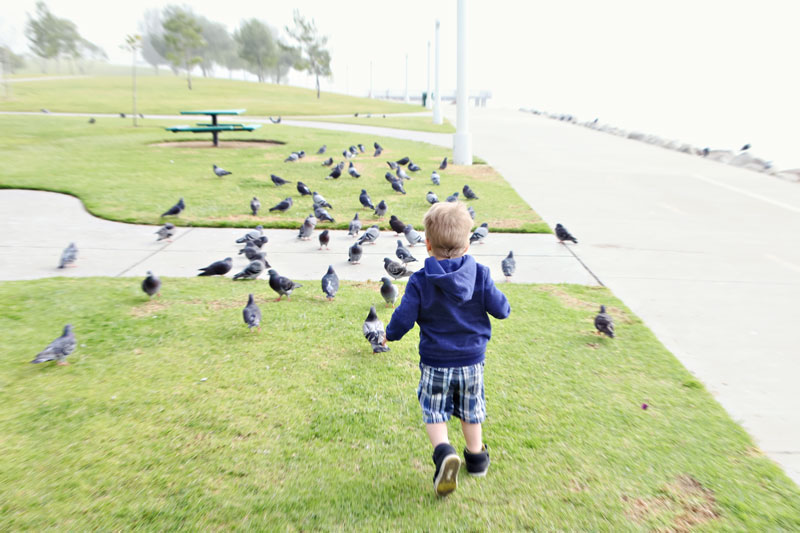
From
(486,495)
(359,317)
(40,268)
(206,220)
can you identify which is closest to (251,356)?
(359,317)

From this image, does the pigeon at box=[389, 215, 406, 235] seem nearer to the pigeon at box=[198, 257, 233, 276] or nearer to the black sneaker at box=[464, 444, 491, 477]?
the pigeon at box=[198, 257, 233, 276]

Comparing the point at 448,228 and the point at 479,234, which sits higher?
the point at 448,228

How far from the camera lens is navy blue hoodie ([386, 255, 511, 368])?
3.27 m

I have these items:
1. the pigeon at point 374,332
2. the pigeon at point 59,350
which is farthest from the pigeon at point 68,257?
the pigeon at point 374,332

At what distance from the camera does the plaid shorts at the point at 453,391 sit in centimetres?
340

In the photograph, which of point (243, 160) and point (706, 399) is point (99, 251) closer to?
point (706, 399)

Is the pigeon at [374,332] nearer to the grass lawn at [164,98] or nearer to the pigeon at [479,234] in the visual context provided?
the pigeon at [479,234]

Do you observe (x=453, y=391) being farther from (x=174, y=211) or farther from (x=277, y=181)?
(x=277, y=181)

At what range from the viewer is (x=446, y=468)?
10.3ft

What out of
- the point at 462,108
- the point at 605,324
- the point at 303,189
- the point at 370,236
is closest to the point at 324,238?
the point at 370,236

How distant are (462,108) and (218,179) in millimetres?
8293

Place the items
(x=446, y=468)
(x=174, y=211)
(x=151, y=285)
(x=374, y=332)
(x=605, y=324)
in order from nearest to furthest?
(x=446, y=468) < (x=374, y=332) < (x=605, y=324) < (x=151, y=285) < (x=174, y=211)

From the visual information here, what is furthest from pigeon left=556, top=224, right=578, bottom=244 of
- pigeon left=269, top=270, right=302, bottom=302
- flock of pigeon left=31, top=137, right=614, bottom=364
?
pigeon left=269, top=270, right=302, bottom=302

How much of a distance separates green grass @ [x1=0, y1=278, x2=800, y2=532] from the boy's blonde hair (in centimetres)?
153
